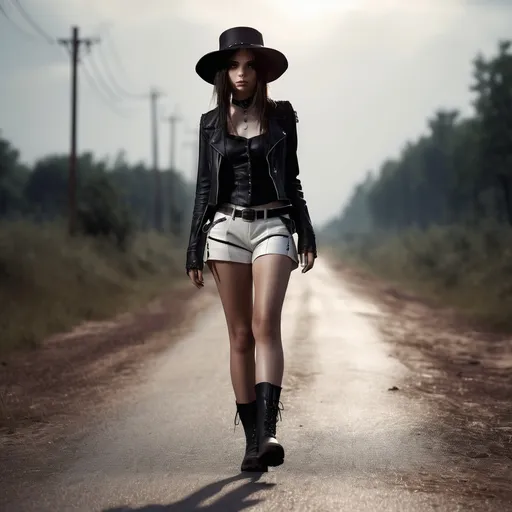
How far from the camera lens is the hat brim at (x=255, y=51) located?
5047 mm

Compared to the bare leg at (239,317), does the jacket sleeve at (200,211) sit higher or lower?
higher

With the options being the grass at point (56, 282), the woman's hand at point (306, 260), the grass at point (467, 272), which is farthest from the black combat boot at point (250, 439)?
the grass at point (467, 272)

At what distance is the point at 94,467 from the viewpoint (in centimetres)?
517

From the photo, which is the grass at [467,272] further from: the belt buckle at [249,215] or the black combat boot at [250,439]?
the belt buckle at [249,215]

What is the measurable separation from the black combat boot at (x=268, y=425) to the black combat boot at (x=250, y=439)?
12cm

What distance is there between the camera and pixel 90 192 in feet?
105

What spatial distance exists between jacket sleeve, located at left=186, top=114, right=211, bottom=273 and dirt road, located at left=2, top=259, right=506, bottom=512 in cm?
111

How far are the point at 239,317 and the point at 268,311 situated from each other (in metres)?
0.25

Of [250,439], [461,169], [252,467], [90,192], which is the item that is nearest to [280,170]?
[250,439]

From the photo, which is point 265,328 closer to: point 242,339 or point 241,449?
point 242,339

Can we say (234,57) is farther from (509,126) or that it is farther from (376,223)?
(376,223)

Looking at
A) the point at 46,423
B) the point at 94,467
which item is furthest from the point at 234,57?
the point at 46,423

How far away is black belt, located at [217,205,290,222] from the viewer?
4953 mm

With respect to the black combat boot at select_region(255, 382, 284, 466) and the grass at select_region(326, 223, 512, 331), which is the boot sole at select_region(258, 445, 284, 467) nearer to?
the black combat boot at select_region(255, 382, 284, 466)
